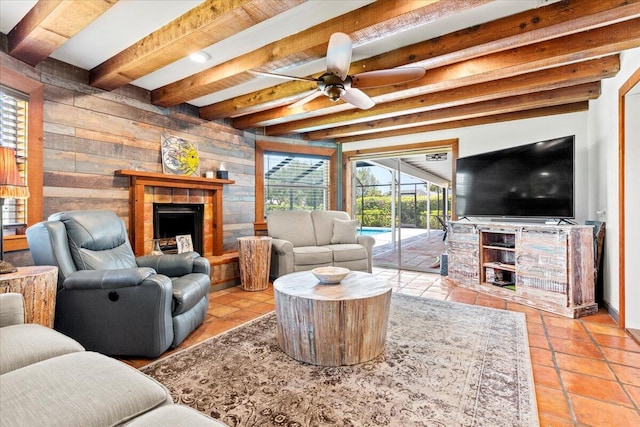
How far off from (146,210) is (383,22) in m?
3.13

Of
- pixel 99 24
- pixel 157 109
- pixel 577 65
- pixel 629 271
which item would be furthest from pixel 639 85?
pixel 157 109

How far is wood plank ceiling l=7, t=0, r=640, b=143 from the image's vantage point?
200 centimetres

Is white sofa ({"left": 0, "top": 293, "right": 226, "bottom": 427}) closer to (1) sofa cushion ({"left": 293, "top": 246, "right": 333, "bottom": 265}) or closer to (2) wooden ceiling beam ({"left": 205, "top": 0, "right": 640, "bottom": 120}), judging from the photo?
(2) wooden ceiling beam ({"left": 205, "top": 0, "right": 640, "bottom": 120})

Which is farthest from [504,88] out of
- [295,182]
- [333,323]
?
[295,182]

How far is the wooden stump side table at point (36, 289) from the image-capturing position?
1.79 m

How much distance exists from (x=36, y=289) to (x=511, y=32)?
3534 mm

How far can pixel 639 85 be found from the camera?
251 cm

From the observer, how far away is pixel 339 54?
2.05 meters

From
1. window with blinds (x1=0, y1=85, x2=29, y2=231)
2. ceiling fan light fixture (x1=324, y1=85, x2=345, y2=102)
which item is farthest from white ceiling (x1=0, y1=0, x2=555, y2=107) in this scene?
window with blinds (x1=0, y1=85, x2=29, y2=231)

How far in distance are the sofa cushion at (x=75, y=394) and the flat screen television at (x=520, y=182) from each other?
157 inches

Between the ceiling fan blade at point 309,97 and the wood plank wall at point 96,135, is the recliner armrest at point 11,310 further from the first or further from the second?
the ceiling fan blade at point 309,97

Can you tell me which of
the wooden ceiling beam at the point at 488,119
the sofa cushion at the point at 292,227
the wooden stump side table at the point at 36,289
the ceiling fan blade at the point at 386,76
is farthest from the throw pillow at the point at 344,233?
the wooden stump side table at the point at 36,289

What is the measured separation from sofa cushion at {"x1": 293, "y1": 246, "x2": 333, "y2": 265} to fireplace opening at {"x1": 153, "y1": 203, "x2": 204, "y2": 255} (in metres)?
1.32

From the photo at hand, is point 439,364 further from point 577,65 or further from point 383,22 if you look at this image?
point 577,65
